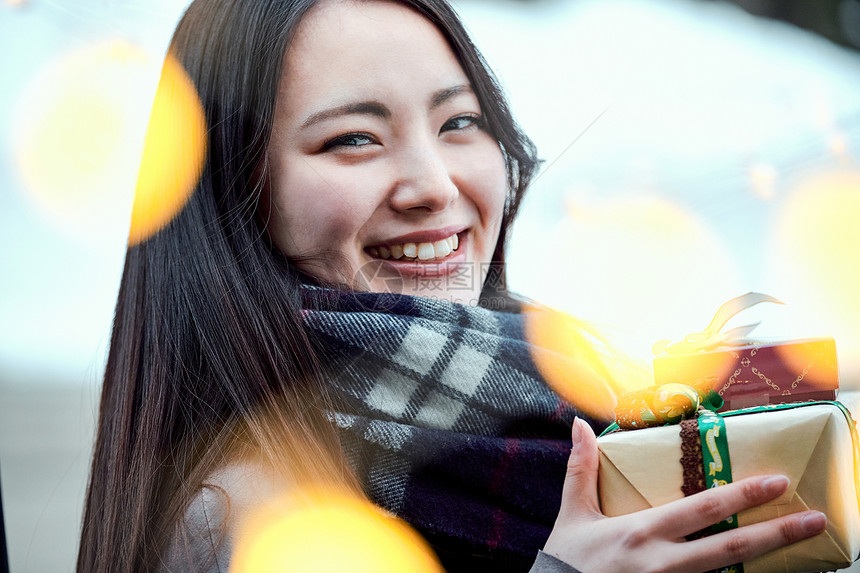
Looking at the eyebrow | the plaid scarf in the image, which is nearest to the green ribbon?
the plaid scarf

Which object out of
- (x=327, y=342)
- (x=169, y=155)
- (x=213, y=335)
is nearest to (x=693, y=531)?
(x=327, y=342)

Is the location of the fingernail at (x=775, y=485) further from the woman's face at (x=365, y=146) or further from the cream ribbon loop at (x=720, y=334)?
the woman's face at (x=365, y=146)

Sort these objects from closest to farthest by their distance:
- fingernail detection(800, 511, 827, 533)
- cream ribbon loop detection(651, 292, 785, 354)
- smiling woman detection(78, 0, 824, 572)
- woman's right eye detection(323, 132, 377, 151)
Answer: fingernail detection(800, 511, 827, 533), cream ribbon loop detection(651, 292, 785, 354), smiling woman detection(78, 0, 824, 572), woman's right eye detection(323, 132, 377, 151)

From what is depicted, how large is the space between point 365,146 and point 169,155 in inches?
10.5

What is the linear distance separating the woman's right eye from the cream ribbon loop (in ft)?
1.46

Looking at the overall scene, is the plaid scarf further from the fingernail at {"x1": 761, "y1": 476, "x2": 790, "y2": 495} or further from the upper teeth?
the fingernail at {"x1": 761, "y1": 476, "x2": 790, "y2": 495}

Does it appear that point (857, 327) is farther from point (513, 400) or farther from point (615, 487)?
point (615, 487)

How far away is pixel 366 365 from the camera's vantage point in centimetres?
83

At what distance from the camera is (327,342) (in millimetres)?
833

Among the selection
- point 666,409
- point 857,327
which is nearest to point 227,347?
point 666,409

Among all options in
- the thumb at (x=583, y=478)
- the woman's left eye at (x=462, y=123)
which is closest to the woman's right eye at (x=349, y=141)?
the woman's left eye at (x=462, y=123)

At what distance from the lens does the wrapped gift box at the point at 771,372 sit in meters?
0.62

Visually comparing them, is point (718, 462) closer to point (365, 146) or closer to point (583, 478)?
point (583, 478)

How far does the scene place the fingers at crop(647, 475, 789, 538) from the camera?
0.53m
